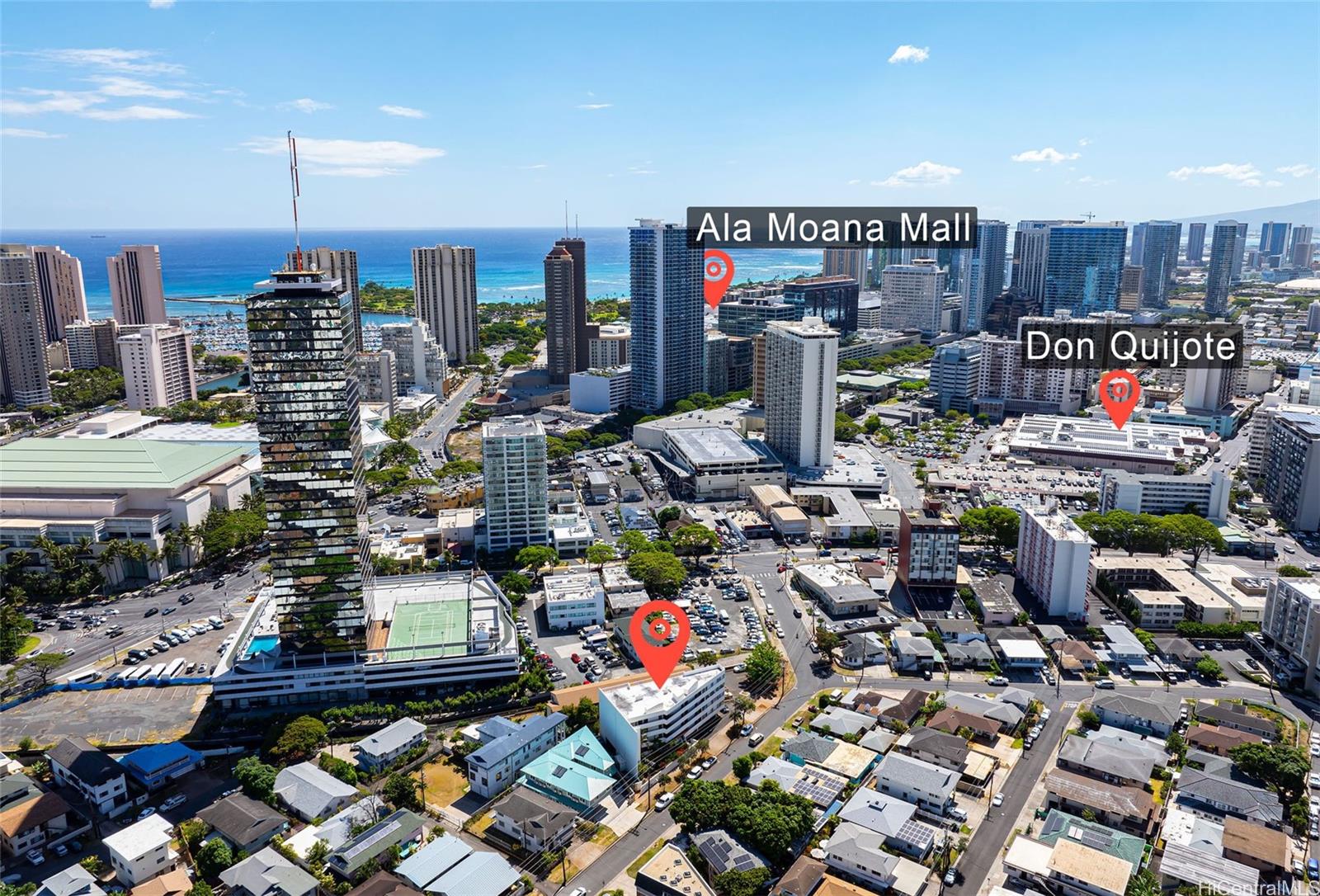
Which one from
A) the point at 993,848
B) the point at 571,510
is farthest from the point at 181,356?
the point at 993,848

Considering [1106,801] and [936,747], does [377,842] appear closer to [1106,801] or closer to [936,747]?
[936,747]

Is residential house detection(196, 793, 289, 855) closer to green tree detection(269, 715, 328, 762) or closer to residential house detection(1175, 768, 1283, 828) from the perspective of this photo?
green tree detection(269, 715, 328, 762)

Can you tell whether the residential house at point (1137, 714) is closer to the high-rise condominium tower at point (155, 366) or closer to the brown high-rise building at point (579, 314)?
the brown high-rise building at point (579, 314)

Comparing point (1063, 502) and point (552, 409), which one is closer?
point (1063, 502)

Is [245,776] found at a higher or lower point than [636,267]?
lower

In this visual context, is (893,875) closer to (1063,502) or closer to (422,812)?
(422,812)

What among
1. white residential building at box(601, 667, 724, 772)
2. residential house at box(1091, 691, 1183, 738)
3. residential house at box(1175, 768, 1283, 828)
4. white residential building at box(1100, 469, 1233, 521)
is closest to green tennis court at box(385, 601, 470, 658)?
white residential building at box(601, 667, 724, 772)

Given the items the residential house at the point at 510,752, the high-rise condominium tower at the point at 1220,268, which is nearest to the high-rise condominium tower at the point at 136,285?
the residential house at the point at 510,752
